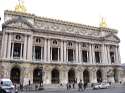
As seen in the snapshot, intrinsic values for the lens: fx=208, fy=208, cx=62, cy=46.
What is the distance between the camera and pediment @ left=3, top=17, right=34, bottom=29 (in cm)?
4862

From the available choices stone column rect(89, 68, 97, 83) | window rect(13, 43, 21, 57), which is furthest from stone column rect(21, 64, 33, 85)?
stone column rect(89, 68, 97, 83)

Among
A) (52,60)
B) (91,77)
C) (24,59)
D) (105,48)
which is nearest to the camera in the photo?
(24,59)

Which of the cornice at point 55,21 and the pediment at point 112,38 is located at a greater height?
the cornice at point 55,21

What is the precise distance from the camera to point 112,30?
66.7 metres

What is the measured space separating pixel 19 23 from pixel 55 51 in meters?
12.3

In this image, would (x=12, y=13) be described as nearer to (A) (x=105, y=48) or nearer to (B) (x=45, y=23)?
(B) (x=45, y=23)

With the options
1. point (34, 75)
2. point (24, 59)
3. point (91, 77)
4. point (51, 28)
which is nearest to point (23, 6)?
point (51, 28)

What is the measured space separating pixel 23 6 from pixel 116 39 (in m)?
31.0

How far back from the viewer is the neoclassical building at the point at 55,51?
157 feet

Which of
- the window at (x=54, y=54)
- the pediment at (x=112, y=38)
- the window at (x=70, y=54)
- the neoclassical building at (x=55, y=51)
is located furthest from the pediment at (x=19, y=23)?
the pediment at (x=112, y=38)


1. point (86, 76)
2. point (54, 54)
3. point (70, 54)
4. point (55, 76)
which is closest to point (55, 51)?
point (54, 54)

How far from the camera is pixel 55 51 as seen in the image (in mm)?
55750

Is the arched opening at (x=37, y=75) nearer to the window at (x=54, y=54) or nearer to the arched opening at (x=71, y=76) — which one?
the window at (x=54, y=54)

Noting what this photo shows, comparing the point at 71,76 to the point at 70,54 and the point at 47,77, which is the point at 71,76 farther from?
the point at 47,77
